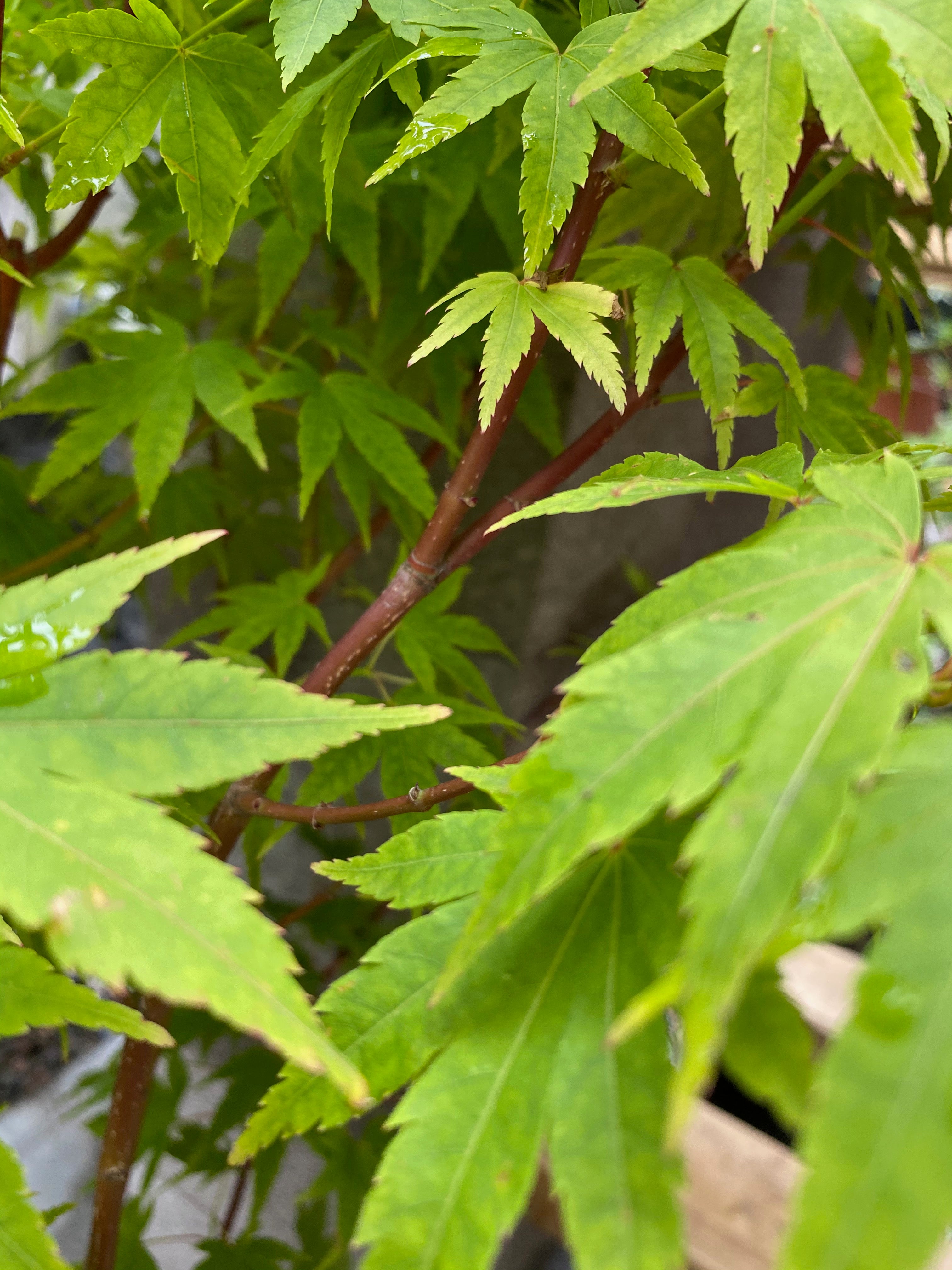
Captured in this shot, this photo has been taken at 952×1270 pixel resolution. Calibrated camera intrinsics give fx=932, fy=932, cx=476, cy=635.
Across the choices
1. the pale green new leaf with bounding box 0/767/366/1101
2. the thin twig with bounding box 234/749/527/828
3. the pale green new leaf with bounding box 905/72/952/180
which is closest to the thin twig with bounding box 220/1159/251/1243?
the thin twig with bounding box 234/749/527/828

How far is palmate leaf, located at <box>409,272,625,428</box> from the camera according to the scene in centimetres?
45

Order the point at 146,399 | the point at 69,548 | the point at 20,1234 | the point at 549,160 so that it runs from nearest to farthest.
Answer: the point at 20,1234
the point at 549,160
the point at 146,399
the point at 69,548

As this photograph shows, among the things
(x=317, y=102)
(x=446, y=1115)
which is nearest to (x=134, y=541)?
(x=317, y=102)

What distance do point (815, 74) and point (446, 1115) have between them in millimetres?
412

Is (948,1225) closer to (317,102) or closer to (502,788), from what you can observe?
(502,788)

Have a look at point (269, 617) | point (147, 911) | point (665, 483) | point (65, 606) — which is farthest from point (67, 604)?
point (269, 617)

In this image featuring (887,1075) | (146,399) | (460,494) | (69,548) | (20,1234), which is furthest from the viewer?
(69,548)

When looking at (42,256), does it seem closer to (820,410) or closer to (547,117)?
(547,117)

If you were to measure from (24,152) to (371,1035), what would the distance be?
19.6 inches

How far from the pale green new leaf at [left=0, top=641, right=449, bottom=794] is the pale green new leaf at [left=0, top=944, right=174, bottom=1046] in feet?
0.31

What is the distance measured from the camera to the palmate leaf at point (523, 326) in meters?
0.45

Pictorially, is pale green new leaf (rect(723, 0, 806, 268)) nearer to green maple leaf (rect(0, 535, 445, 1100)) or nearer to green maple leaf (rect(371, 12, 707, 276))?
green maple leaf (rect(371, 12, 707, 276))

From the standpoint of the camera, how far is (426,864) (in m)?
0.37

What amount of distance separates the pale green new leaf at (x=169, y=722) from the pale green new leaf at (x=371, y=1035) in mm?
84
